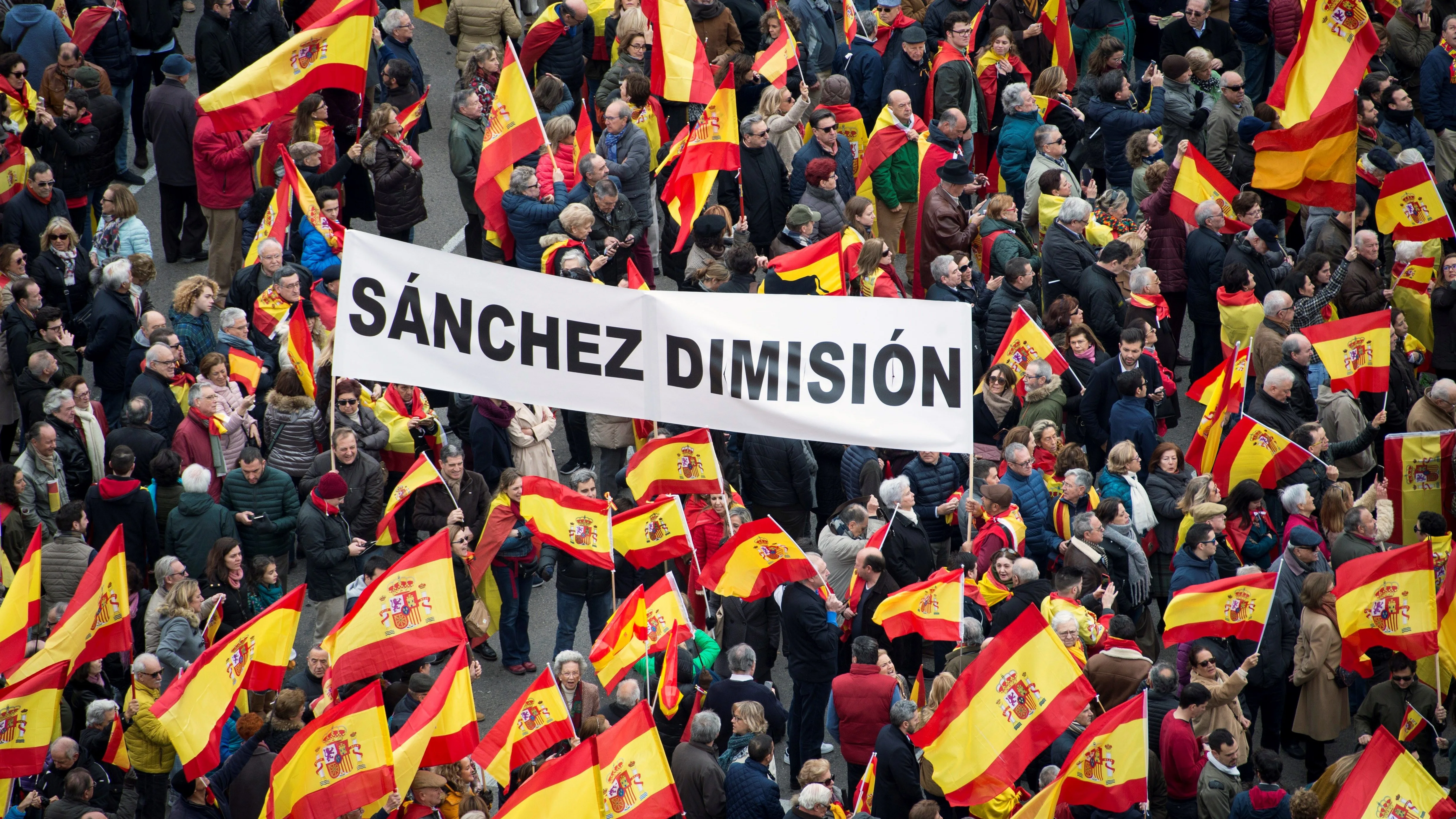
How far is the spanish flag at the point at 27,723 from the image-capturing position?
1110 centimetres

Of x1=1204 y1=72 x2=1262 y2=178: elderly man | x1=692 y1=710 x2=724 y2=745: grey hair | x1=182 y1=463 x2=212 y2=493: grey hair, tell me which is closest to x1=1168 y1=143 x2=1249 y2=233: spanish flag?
x1=1204 y1=72 x2=1262 y2=178: elderly man

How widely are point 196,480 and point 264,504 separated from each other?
20.3 inches

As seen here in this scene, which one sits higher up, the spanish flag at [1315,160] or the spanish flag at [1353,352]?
the spanish flag at [1315,160]

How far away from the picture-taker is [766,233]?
1717 cm

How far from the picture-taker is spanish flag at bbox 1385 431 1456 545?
13750 mm

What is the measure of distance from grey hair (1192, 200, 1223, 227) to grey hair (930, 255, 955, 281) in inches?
87.5

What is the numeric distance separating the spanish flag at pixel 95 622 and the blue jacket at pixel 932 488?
541 cm

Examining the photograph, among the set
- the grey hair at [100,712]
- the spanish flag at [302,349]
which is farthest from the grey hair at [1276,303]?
the grey hair at [100,712]

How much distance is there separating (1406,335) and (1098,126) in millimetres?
3721

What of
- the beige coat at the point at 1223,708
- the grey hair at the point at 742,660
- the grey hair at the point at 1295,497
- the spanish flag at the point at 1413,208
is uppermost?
the spanish flag at the point at 1413,208

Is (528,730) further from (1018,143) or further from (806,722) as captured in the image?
(1018,143)

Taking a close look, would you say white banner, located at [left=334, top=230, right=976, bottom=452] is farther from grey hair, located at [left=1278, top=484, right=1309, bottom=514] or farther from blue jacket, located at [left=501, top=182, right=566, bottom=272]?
blue jacket, located at [left=501, top=182, right=566, bottom=272]

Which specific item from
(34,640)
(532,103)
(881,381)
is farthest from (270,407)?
(881,381)

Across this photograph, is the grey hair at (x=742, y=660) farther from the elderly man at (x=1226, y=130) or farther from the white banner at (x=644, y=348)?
the elderly man at (x=1226, y=130)
